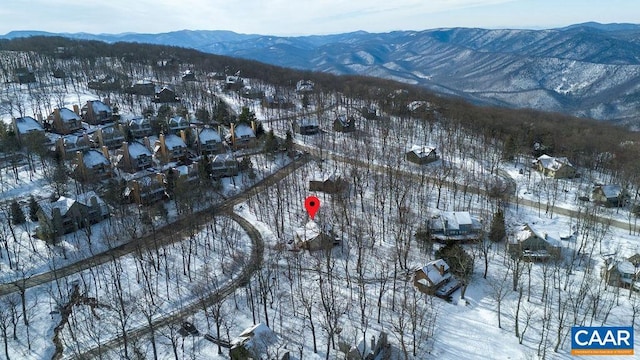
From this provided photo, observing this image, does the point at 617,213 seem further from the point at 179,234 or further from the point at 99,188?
the point at 99,188

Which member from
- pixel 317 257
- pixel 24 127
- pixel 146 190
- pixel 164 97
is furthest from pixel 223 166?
pixel 164 97

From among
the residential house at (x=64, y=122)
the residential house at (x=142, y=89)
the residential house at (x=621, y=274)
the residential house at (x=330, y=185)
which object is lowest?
the residential house at (x=621, y=274)

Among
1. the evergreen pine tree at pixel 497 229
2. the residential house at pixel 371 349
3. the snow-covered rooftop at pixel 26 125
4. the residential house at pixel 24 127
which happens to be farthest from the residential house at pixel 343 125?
the residential house at pixel 371 349

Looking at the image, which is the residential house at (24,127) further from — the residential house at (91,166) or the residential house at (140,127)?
the residential house at (91,166)

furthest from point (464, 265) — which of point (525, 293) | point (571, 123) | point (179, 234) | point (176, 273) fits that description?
point (571, 123)

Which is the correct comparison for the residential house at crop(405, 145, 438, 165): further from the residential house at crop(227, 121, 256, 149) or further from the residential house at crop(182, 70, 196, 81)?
the residential house at crop(182, 70, 196, 81)

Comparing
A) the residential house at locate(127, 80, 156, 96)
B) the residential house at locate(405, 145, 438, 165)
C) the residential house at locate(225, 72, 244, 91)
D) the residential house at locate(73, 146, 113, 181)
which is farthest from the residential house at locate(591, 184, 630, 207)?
the residential house at locate(127, 80, 156, 96)

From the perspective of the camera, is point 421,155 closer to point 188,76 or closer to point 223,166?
point 223,166

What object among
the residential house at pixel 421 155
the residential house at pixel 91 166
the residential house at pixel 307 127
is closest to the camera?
the residential house at pixel 91 166
